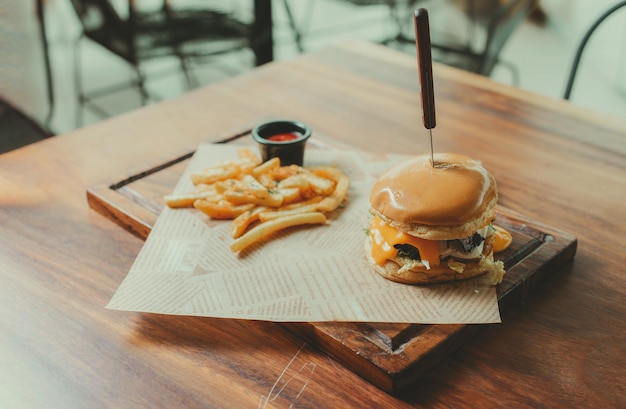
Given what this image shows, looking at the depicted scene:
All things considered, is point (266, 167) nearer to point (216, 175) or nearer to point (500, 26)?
point (216, 175)

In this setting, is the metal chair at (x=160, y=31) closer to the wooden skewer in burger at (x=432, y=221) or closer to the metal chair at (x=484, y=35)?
the metal chair at (x=484, y=35)

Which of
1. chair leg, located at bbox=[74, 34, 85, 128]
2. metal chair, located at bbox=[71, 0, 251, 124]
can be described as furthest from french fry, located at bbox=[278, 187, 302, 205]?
chair leg, located at bbox=[74, 34, 85, 128]

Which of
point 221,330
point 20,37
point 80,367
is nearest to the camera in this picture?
point 80,367

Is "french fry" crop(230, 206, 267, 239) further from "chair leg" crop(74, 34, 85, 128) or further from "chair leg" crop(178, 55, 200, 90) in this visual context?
"chair leg" crop(178, 55, 200, 90)

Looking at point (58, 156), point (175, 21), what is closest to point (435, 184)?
point (58, 156)

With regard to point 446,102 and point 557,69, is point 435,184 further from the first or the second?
point 557,69

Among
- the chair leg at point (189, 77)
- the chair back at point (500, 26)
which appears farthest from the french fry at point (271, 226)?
the chair leg at point (189, 77)
